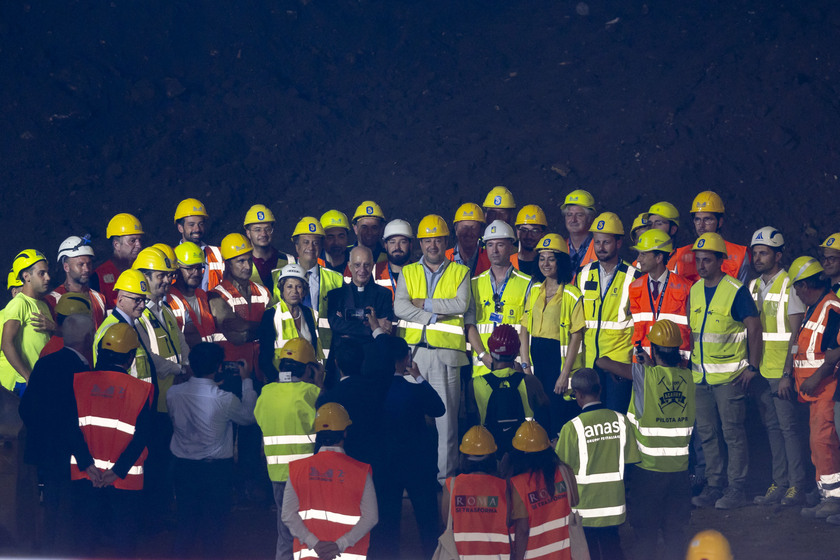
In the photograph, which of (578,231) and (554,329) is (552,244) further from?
(578,231)

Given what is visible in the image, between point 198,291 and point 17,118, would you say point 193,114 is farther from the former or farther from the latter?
point 198,291

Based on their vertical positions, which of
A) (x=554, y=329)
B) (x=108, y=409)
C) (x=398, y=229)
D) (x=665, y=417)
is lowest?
(x=665, y=417)

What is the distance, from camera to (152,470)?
26.3ft

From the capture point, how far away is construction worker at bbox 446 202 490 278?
36.8 feet

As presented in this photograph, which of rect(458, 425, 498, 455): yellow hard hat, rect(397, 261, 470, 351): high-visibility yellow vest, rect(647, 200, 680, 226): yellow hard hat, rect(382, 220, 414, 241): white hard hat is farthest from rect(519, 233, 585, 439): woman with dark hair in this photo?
rect(458, 425, 498, 455): yellow hard hat

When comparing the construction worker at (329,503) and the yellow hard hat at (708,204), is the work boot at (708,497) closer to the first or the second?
the yellow hard hat at (708,204)

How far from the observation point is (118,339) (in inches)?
288

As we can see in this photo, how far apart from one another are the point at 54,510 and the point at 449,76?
12971mm

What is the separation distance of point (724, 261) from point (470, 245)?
2.82 m

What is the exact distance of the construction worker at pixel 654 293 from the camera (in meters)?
9.77

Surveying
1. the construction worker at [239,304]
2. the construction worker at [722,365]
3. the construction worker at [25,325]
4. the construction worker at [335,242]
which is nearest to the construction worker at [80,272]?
the construction worker at [25,325]

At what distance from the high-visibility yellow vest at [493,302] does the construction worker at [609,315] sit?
62 centimetres

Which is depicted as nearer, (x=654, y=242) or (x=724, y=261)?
(x=654, y=242)

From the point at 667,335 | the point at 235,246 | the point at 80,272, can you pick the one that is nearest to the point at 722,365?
the point at 667,335
